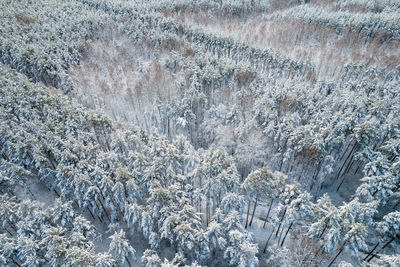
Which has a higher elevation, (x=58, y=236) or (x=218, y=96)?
(x=218, y=96)

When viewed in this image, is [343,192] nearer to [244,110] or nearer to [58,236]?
[244,110]

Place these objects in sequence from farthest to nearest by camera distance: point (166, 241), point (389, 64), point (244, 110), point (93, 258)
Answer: point (389, 64)
point (244, 110)
point (166, 241)
point (93, 258)

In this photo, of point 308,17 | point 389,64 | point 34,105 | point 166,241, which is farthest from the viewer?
point 308,17

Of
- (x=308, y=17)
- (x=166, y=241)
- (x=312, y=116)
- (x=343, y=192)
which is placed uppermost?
(x=308, y=17)

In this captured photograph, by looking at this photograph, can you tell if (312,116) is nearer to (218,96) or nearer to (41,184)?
(218,96)

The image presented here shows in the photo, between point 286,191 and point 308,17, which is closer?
point 286,191

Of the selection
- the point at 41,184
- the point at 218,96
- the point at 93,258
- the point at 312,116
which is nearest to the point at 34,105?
the point at 41,184
